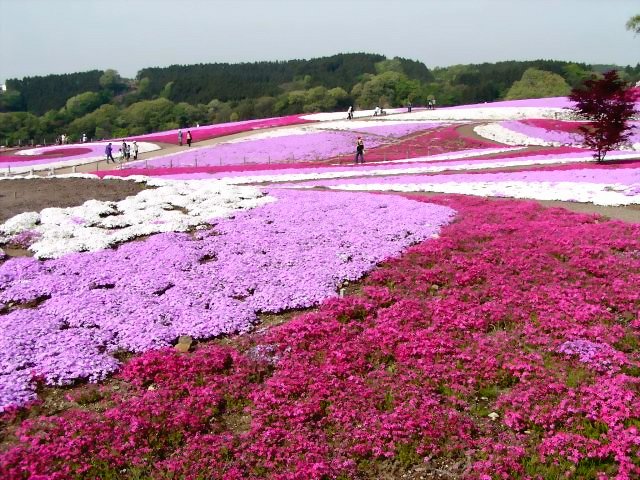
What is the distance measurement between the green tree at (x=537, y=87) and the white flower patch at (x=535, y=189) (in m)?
126

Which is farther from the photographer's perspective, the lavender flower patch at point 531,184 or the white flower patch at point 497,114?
the white flower patch at point 497,114

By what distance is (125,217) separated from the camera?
75.9ft

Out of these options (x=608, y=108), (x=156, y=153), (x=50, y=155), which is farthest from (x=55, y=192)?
(x=50, y=155)

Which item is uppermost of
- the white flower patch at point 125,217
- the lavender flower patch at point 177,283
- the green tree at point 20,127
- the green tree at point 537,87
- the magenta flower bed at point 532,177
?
the green tree at point 537,87

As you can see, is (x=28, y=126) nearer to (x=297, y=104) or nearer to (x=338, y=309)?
(x=297, y=104)

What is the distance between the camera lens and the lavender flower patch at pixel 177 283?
40.6 ft

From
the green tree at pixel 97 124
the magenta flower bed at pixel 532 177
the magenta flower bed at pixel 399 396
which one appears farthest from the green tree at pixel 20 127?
the magenta flower bed at pixel 399 396

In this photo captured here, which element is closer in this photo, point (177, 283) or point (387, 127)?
point (177, 283)

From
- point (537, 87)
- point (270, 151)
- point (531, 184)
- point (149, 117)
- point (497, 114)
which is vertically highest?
point (537, 87)

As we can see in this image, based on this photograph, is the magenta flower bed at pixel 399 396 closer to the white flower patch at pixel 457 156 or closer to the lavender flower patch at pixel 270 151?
the white flower patch at pixel 457 156

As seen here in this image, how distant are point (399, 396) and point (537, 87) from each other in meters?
159

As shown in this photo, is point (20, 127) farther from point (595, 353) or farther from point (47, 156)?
point (595, 353)

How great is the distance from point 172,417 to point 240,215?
13.9 m

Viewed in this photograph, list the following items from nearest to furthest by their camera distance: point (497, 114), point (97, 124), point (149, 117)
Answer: point (497, 114) → point (149, 117) → point (97, 124)
